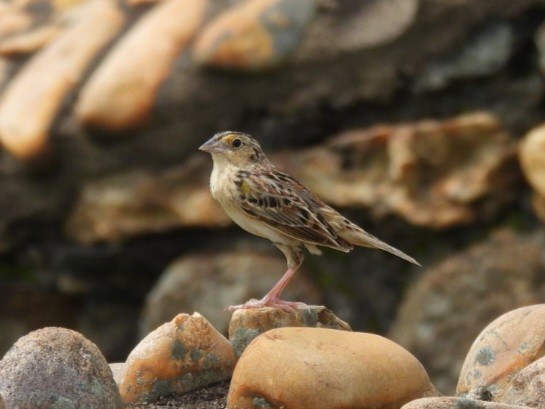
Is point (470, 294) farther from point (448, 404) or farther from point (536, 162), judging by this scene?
point (448, 404)

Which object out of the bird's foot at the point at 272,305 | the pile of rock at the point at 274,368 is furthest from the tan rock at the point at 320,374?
the bird's foot at the point at 272,305

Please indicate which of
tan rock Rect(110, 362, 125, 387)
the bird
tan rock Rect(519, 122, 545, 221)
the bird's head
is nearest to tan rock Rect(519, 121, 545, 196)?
tan rock Rect(519, 122, 545, 221)

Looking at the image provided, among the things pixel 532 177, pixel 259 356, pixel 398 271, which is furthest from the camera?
pixel 398 271

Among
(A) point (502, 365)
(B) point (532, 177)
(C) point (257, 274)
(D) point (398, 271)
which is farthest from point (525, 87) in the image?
(A) point (502, 365)

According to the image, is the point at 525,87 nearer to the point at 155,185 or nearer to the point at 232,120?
the point at 232,120

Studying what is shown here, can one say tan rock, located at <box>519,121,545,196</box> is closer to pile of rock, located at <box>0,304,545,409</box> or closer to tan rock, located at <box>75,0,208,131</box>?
tan rock, located at <box>75,0,208,131</box>

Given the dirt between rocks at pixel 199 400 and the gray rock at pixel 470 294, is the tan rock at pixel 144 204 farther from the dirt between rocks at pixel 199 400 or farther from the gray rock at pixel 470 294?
the dirt between rocks at pixel 199 400
